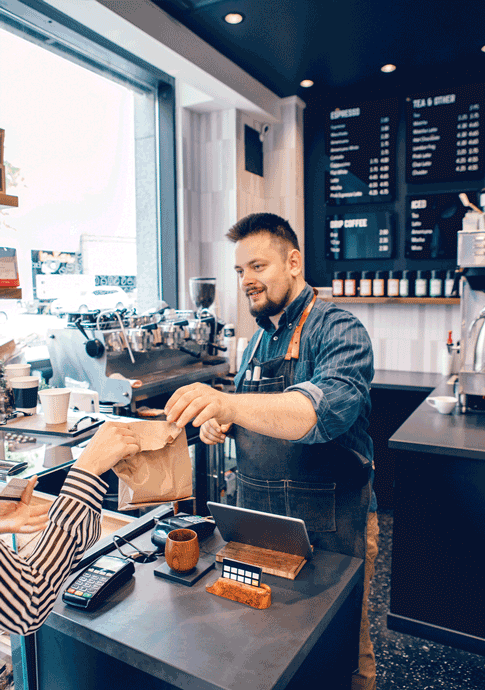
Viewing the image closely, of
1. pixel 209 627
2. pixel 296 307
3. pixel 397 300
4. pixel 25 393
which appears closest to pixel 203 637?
pixel 209 627

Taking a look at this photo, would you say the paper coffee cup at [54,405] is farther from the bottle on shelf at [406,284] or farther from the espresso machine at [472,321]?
the bottle on shelf at [406,284]

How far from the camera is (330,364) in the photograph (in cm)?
144

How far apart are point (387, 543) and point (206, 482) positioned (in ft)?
3.87

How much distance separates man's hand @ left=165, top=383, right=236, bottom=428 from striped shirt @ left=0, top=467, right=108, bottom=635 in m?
0.21

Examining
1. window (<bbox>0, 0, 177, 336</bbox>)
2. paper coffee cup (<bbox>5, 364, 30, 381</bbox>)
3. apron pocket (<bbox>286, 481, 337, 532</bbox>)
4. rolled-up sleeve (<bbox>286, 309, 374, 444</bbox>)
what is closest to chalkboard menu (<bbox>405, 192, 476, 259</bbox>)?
window (<bbox>0, 0, 177, 336</bbox>)

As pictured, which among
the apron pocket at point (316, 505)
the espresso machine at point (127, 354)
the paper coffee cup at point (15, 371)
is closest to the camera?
the apron pocket at point (316, 505)

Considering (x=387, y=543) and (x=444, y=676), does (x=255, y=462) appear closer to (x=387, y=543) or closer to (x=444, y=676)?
(x=444, y=676)

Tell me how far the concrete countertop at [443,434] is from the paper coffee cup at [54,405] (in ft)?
4.34

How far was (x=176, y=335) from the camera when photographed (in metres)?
3.04

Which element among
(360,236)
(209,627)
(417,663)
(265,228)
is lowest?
(417,663)

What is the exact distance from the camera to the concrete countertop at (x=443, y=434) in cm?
209

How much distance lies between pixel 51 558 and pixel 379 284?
3408 millimetres

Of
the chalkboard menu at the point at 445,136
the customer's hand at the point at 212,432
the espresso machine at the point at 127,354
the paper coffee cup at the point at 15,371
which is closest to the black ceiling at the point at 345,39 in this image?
the chalkboard menu at the point at 445,136

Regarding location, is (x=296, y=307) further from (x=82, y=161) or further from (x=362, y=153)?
(x=362, y=153)
